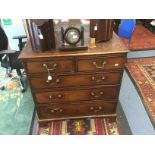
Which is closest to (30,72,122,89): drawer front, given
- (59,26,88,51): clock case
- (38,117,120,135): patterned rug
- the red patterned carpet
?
(59,26,88,51): clock case

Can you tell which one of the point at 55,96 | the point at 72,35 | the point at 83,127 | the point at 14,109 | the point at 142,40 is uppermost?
the point at 142,40

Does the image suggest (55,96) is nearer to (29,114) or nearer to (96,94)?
(96,94)

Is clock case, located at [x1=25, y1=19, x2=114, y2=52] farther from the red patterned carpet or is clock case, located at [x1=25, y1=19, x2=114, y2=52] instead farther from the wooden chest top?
the red patterned carpet

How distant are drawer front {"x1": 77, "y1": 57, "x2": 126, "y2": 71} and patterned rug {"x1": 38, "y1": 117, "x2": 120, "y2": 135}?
71cm

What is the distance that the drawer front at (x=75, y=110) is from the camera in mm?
1757

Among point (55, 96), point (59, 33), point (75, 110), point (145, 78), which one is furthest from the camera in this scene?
point (145, 78)

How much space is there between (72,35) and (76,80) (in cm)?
41

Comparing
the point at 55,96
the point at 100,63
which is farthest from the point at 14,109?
the point at 100,63

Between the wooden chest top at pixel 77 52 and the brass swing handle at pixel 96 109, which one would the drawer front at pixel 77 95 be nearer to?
the brass swing handle at pixel 96 109

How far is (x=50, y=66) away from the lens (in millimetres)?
1429

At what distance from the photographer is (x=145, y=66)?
2807mm

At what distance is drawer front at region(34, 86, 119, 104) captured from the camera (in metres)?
1.64
